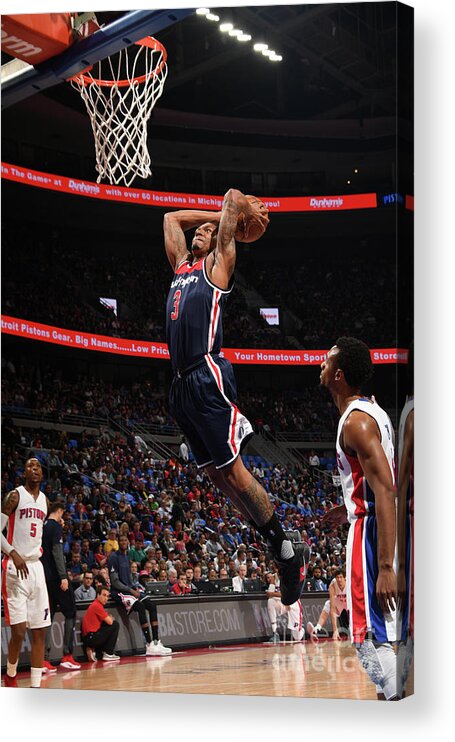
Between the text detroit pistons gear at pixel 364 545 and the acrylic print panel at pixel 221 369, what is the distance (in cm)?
2

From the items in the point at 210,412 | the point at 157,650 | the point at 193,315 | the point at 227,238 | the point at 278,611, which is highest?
the point at 227,238

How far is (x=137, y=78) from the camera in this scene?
7.85 metres

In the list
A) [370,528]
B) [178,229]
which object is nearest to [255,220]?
[178,229]

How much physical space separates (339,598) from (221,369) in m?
1.63

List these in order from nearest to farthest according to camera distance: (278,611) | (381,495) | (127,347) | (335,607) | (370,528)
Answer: (381,495), (370,528), (335,607), (278,611), (127,347)

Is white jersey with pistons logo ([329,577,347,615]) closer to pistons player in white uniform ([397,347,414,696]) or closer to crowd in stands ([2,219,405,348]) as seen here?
pistons player in white uniform ([397,347,414,696])

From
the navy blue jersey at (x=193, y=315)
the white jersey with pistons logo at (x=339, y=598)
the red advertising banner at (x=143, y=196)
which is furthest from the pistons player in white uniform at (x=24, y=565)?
the white jersey with pistons logo at (x=339, y=598)

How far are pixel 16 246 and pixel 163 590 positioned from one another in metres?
2.51

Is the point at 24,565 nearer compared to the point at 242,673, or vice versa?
the point at 242,673

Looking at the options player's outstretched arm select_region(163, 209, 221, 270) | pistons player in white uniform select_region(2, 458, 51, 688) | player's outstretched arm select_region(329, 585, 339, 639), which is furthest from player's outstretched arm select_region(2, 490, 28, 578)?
player's outstretched arm select_region(329, 585, 339, 639)

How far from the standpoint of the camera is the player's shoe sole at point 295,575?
7383 mm

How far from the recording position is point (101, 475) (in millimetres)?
7852

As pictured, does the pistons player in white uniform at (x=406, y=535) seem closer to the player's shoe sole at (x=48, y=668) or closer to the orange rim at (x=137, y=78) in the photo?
the player's shoe sole at (x=48, y=668)

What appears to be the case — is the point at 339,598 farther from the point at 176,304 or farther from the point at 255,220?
the point at 255,220
